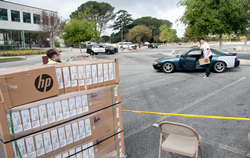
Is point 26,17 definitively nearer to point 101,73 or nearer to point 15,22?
point 15,22

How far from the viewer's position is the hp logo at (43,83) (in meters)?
2.25

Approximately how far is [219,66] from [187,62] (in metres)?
1.73

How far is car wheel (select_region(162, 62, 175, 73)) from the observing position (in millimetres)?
10586

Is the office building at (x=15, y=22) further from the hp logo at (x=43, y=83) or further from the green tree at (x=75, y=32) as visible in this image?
the hp logo at (x=43, y=83)

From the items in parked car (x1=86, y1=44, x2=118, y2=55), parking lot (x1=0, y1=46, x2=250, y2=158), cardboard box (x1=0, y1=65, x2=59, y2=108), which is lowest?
parking lot (x1=0, y1=46, x2=250, y2=158)

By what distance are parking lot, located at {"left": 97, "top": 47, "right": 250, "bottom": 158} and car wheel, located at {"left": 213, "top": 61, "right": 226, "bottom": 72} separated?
1.46 feet

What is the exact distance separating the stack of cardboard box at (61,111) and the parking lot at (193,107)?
0.94 metres

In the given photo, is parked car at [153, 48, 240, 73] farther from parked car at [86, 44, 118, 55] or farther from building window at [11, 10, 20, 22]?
building window at [11, 10, 20, 22]

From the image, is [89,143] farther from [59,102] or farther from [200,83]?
[200,83]

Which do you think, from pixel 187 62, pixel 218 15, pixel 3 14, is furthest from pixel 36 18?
pixel 187 62

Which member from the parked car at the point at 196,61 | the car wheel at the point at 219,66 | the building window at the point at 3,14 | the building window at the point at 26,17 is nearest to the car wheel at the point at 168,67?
the parked car at the point at 196,61

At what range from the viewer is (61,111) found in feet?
7.93

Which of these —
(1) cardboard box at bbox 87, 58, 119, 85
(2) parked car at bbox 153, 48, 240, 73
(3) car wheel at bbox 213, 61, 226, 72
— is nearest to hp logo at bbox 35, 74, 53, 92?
(1) cardboard box at bbox 87, 58, 119, 85

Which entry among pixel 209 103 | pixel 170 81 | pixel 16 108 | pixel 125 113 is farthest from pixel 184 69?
pixel 16 108
